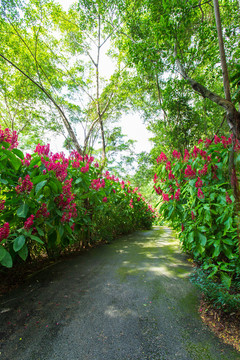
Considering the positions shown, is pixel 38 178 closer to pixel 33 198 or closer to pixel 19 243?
pixel 33 198

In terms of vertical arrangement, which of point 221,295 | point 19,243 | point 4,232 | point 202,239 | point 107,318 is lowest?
point 107,318

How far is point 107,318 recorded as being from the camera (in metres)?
1.52

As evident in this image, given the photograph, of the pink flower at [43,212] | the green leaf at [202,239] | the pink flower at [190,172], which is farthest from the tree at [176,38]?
the pink flower at [43,212]

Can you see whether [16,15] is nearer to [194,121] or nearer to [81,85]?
[81,85]

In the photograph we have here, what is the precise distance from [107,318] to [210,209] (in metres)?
1.53

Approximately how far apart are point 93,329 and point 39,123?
9188 mm

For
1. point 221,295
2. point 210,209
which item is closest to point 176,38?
point 210,209

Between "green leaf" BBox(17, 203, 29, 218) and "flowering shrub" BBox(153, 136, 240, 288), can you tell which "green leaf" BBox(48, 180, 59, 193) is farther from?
"flowering shrub" BBox(153, 136, 240, 288)

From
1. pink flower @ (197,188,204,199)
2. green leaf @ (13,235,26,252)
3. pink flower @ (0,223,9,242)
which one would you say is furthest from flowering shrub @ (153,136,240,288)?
pink flower @ (0,223,9,242)

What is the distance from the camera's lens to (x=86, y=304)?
5.69 ft

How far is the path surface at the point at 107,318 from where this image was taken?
3.90 ft

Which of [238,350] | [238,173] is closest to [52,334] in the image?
[238,350]

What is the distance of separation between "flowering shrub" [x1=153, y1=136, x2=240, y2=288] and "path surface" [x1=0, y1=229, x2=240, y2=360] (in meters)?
0.49

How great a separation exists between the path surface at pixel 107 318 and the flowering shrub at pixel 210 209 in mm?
486
